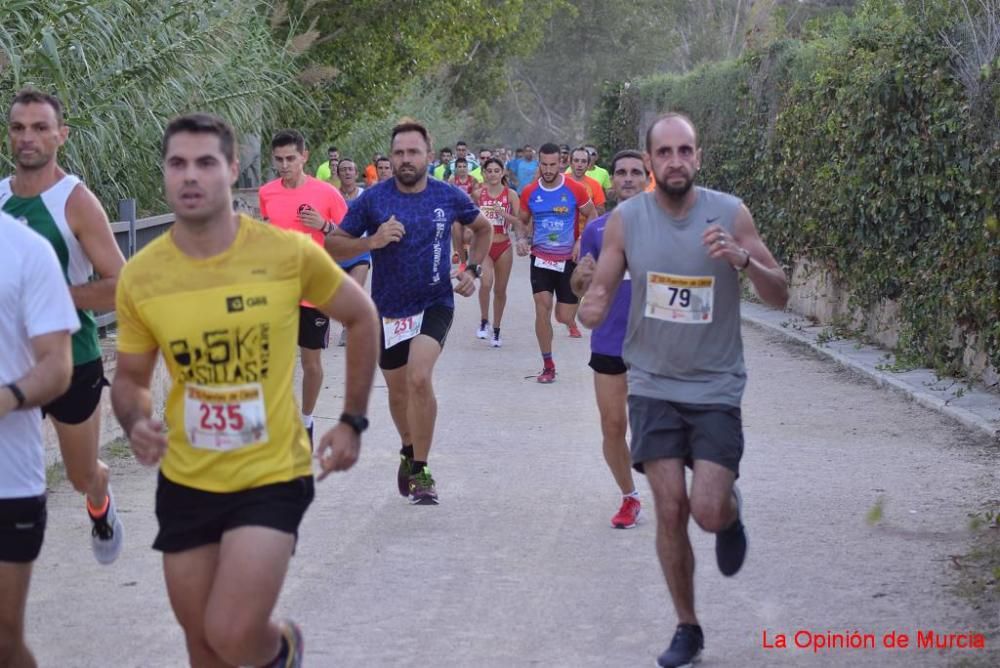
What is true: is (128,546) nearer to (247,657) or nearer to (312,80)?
(247,657)

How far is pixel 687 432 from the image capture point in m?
5.70

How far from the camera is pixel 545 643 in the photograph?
19.2 ft

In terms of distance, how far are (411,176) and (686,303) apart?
10.2 ft

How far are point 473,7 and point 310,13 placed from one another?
19.7 ft

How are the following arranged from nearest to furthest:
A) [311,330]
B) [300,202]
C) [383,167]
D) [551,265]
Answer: [311,330], [300,202], [551,265], [383,167]

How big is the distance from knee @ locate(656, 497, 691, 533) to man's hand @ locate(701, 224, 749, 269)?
88 cm

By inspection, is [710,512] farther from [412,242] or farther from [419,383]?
[412,242]

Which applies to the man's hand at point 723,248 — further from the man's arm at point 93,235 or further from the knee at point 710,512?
the man's arm at point 93,235

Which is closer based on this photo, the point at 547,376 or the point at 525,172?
the point at 547,376

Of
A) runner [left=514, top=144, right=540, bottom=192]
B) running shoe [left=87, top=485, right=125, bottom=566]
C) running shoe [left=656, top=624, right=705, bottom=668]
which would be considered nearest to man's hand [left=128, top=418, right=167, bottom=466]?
running shoe [left=656, top=624, right=705, bottom=668]

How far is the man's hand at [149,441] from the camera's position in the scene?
14.2 feet

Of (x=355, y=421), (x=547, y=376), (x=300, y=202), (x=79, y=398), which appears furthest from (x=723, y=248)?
(x=547, y=376)

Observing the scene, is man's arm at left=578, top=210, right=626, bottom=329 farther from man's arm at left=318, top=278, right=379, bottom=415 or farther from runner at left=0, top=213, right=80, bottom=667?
runner at left=0, top=213, right=80, bottom=667

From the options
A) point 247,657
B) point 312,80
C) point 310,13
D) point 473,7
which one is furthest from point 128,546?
point 473,7
